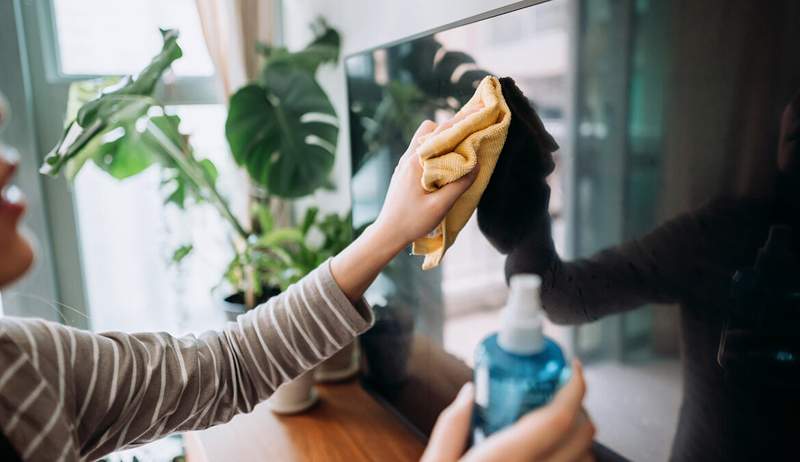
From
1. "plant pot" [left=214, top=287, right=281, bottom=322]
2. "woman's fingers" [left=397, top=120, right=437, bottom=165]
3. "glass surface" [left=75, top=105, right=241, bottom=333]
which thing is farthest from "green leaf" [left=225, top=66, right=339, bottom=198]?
"woman's fingers" [left=397, top=120, right=437, bottom=165]

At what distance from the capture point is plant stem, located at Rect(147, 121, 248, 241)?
3.91 ft

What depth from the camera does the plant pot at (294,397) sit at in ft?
3.31

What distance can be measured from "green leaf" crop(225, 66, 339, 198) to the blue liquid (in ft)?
2.74

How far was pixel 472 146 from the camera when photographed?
1.58ft

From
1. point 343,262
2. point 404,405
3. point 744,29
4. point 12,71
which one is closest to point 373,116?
point 343,262

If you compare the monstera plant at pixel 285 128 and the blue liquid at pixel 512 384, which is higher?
the monstera plant at pixel 285 128

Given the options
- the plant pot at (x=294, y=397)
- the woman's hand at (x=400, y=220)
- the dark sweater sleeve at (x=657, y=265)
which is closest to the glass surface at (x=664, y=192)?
the dark sweater sleeve at (x=657, y=265)

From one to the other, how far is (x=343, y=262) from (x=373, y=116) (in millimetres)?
365

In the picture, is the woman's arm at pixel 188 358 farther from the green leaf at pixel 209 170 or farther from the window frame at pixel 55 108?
the window frame at pixel 55 108

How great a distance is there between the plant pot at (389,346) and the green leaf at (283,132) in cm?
35

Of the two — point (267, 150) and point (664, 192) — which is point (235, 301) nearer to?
point (267, 150)

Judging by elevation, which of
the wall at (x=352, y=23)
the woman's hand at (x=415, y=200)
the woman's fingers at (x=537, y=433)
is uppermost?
the wall at (x=352, y=23)

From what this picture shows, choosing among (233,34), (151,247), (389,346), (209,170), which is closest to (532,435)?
(389,346)

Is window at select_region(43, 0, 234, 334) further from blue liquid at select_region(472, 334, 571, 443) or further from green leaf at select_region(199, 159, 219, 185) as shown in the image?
blue liquid at select_region(472, 334, 571, 443)
